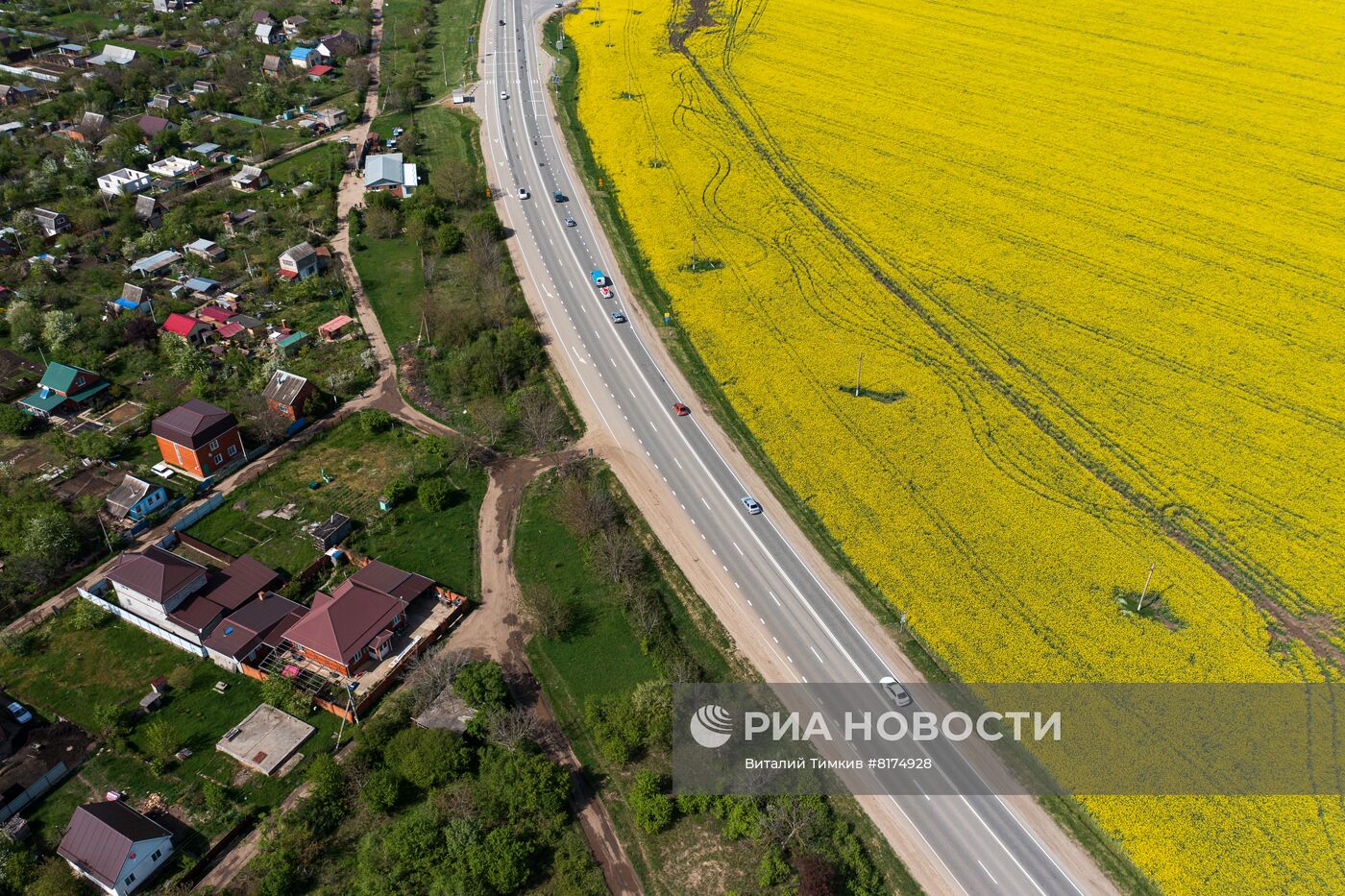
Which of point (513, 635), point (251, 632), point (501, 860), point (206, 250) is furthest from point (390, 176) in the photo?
point (501, 860)

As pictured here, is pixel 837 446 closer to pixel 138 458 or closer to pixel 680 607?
pixel 680 607

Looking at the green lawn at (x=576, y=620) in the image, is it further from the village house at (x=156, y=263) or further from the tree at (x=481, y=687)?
the village house at (x=156, y=263)

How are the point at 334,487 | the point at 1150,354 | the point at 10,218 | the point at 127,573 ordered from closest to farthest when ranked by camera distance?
the point at 127,573 < the point at 334,487 < the point at 1150,354 < the point at 10,218

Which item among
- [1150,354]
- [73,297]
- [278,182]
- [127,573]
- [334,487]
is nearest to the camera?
[127,573]

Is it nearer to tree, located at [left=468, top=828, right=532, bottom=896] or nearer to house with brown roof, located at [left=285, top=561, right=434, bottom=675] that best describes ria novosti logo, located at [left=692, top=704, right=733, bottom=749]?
tree, located at [left=468, top=828, right=532, bottom=896]

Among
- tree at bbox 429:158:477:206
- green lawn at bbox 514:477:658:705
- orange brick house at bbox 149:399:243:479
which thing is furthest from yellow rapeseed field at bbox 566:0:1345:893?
orange brick house at bbox 149:399:243:479

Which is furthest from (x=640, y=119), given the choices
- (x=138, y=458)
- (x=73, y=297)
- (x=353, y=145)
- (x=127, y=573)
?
(x=127, y=573)
